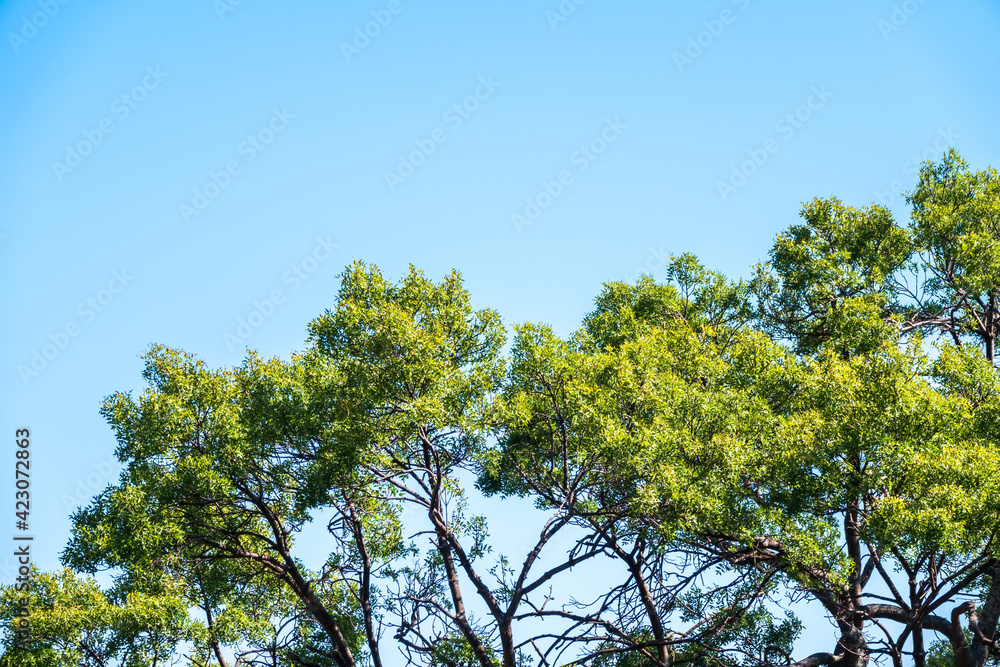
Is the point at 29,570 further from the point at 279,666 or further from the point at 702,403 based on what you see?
the point at 702,403

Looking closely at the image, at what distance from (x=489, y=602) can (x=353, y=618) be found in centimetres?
387

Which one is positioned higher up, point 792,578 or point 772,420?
point 772,420

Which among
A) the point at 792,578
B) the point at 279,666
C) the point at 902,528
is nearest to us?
the point at 902,528

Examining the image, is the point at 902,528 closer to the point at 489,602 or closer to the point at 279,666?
the point at 489,602

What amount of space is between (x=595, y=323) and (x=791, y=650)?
733 centimetres

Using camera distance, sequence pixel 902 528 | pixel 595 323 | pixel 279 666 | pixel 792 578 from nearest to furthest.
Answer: pixel 902 528 → pixel 792 578 → pixel 279 666 → pixel 595 323

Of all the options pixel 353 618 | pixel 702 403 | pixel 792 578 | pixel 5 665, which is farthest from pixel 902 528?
pixel 5 665

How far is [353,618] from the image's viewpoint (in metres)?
18.2

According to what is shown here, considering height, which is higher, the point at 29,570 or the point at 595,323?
the point at 595,323

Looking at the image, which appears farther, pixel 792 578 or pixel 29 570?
pixel 29 570

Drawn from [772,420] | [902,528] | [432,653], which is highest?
[772,420]

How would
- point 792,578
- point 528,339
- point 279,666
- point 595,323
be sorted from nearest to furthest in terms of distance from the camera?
1. point 792,578
2. point 528,339
3. point 279,666
4. point 595,323

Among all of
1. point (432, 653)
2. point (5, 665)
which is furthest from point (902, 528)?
point (5, 665)

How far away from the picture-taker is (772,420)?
48.2 ft
